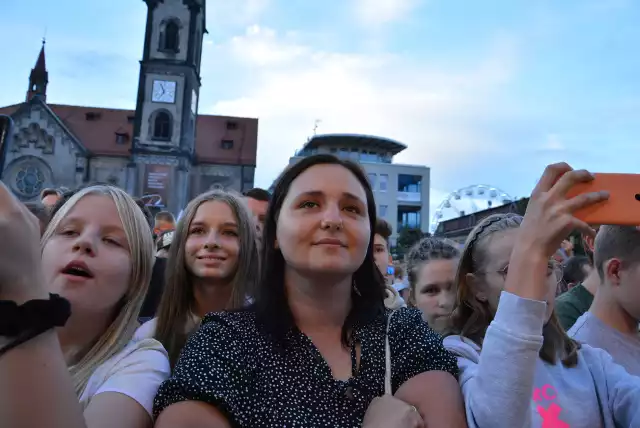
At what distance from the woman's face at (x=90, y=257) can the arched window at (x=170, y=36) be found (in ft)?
131

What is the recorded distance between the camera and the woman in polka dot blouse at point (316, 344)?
1.33 metres

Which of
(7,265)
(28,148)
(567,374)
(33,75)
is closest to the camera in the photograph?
(7,265)

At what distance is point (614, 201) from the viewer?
1.25m

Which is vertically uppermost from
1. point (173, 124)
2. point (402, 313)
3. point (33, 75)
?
point (33, 75)

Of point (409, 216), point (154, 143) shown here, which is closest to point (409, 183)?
point (409, 216)

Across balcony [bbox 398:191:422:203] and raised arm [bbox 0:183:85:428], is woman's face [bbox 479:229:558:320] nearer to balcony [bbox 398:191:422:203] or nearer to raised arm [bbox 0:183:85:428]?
raised arm [bbox 0:183:85:428]

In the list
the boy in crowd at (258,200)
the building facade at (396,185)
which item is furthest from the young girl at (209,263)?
the building facade at (396,185)

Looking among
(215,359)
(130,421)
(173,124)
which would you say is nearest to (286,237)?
(215,359)

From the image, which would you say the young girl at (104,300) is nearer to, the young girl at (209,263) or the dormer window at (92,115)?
the young girl at (209,263)

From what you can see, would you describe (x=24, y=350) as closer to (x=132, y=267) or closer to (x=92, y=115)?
(x=132, y=267)

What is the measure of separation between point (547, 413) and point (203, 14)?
4500 centimetres

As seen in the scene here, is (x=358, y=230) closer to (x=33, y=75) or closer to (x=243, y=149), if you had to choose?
(x=243, y=149)

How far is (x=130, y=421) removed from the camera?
137cm

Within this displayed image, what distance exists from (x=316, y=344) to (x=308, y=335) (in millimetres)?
46
